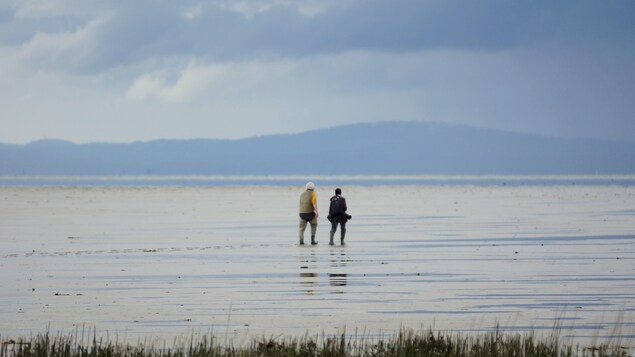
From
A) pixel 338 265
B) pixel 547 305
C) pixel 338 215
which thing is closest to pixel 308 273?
pixel 338 265

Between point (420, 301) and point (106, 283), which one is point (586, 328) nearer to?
point (420, 301)

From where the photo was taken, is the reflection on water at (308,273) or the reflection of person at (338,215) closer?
the reflection on water at (308,273)

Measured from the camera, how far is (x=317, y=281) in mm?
22906

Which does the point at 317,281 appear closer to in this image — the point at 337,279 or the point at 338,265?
the point at 337,279

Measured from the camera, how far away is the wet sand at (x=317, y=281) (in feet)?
54.7

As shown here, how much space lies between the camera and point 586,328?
16000 millimetres

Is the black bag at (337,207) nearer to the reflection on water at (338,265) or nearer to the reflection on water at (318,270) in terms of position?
the reflection on water at (338,265)

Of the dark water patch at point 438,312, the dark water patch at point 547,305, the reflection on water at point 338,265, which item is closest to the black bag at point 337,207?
the reflection on water at point 338,265

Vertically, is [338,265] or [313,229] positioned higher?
[313,229]

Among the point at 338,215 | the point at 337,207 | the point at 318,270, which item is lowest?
the point at 318,270

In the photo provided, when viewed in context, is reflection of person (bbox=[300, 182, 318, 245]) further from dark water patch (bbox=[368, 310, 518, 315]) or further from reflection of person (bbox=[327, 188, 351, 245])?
dark water patch (bbox=[368, 310, 518, 315])

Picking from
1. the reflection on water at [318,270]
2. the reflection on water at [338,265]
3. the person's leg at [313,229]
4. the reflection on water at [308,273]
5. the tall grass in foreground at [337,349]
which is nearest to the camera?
the tall grass in foreground at [337,349]

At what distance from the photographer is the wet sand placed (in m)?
16.7

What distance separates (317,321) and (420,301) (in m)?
2.99
